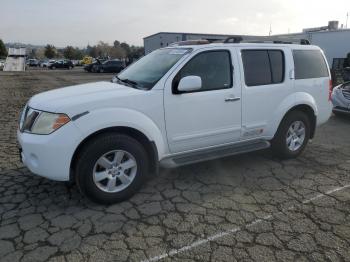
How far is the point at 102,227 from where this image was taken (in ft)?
10.7

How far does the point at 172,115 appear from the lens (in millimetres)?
3908

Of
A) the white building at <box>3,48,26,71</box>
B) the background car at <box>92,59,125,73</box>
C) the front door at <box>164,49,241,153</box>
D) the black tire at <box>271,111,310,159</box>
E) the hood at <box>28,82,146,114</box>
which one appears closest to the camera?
the hood at <box>28,82,146,114</box>

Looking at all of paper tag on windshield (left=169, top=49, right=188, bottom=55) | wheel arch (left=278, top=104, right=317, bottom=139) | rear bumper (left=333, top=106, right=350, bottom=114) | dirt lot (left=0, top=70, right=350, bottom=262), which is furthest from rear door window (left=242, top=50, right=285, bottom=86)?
rear bumper (left=333, top=106, right=350, bottom=114)

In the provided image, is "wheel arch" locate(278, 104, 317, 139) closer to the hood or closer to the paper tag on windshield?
the paper tag on windshield

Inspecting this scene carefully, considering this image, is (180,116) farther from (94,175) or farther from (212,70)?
(94,175)

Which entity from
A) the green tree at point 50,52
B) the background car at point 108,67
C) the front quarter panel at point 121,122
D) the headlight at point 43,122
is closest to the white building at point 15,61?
the background car at point 108,67

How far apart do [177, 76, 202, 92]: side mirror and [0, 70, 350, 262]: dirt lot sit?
4.34ft

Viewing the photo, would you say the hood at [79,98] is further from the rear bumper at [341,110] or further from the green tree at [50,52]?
the green tree at [50,52]

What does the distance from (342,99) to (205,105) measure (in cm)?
615

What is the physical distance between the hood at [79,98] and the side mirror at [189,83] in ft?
1.57

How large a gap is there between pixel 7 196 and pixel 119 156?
5.02ft

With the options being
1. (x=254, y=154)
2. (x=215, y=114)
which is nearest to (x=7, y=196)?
(x=215, y=114)

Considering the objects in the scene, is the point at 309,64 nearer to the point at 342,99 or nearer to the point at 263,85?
the point at 263,85

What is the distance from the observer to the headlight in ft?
11.0
